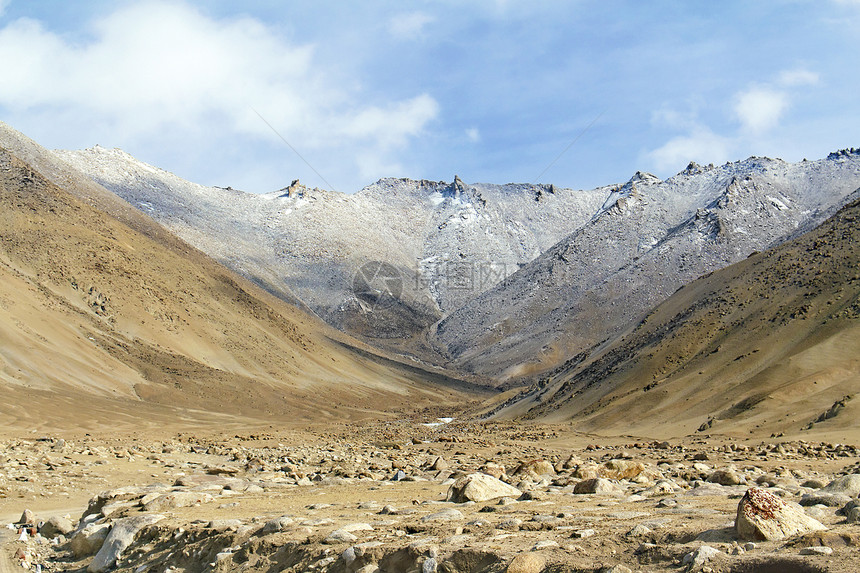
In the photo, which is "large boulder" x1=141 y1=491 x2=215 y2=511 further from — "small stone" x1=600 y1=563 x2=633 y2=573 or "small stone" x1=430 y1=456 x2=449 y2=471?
"small stone" x1=600 y1=563 x2=633 y2=573

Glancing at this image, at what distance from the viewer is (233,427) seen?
158ft

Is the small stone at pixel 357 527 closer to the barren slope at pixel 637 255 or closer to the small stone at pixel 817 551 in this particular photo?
the small stone at pixel 817 551

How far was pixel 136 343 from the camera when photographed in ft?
220

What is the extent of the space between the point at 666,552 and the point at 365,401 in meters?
75.4

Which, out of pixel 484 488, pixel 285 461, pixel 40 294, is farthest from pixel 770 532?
pixel 40 294

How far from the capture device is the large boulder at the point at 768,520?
7.09 meters

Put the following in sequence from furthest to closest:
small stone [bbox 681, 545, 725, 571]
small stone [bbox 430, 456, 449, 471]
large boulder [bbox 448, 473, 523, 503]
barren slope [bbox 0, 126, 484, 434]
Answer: barren slope [bbox 0, 126, 484, 434], small stone [bbox 430, 456, 449, 471], large boulder [bbox 448, 473, 523, 503], small stone [bbox 681, 545, 725, 571]

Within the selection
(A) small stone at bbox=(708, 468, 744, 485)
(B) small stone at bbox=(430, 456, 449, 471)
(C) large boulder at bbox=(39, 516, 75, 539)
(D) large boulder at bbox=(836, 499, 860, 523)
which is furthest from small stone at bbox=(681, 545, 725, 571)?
(B) small stone at bbox=(430, 456, 449, 471)

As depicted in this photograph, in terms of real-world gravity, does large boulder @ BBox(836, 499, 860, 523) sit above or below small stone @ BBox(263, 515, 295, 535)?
above

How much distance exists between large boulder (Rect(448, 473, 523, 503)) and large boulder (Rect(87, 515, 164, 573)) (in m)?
4.48

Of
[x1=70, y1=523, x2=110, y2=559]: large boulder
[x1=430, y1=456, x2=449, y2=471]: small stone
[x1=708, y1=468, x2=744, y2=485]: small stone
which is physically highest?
[x1=708, y1=468, x2=744, y2=485]: small stone

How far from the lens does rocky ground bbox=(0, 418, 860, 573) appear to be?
7121 millimetres

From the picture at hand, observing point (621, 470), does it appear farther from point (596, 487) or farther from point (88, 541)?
point (88, 541)

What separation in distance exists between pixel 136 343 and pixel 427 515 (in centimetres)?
6206
